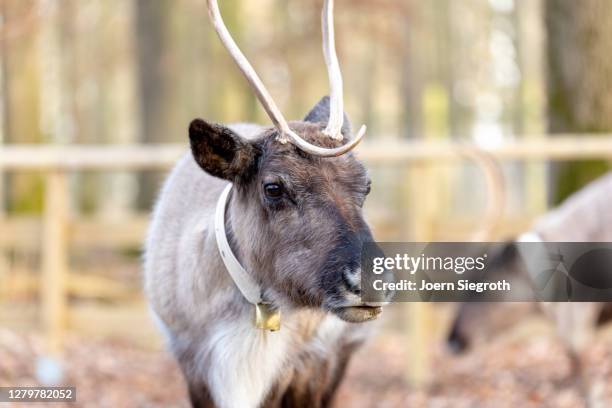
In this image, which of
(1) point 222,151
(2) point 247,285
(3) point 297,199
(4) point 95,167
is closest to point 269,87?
(4) point 95,167

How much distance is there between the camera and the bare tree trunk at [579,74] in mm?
8453

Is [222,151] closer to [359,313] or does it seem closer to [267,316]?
[267,316]

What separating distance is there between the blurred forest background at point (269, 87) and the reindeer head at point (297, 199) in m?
3.23

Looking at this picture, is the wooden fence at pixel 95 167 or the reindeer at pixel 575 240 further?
the wooden fence at pixel 95 167

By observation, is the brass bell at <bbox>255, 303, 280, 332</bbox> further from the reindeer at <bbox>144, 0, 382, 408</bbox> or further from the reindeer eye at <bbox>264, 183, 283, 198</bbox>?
the reindeer eye at <bbox>264, 183, 283, 198</bbox>

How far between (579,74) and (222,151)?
5.63m

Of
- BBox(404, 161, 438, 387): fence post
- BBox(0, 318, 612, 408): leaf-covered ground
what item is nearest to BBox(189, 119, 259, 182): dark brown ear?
BBox(0, 318, 612, 408): leaf-covered ground

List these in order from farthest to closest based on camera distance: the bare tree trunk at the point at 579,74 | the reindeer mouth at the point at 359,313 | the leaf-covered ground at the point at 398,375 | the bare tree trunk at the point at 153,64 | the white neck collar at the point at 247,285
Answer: the bare tree trunk at the point at 153,64 < the bare tree trunk at the point at 579,74 < the leaf-covered ground at the point at 398,375 < the white neck collar at the point at 247,285 < the reindeer mouth at the point at 359,313

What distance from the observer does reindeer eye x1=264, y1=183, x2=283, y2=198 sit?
377 centimetres

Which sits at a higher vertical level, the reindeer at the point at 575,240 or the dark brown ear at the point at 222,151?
the dark brown ear at the point at 222,151

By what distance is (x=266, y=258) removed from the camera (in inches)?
154

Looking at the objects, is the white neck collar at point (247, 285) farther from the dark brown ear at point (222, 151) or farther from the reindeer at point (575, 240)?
the reindeer at point (575, 240)

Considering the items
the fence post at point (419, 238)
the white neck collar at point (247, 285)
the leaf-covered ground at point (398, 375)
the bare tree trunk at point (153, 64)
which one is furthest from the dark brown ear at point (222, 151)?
the bare tree trunk at point (153, 64)

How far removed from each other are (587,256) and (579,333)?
2.67 feet
